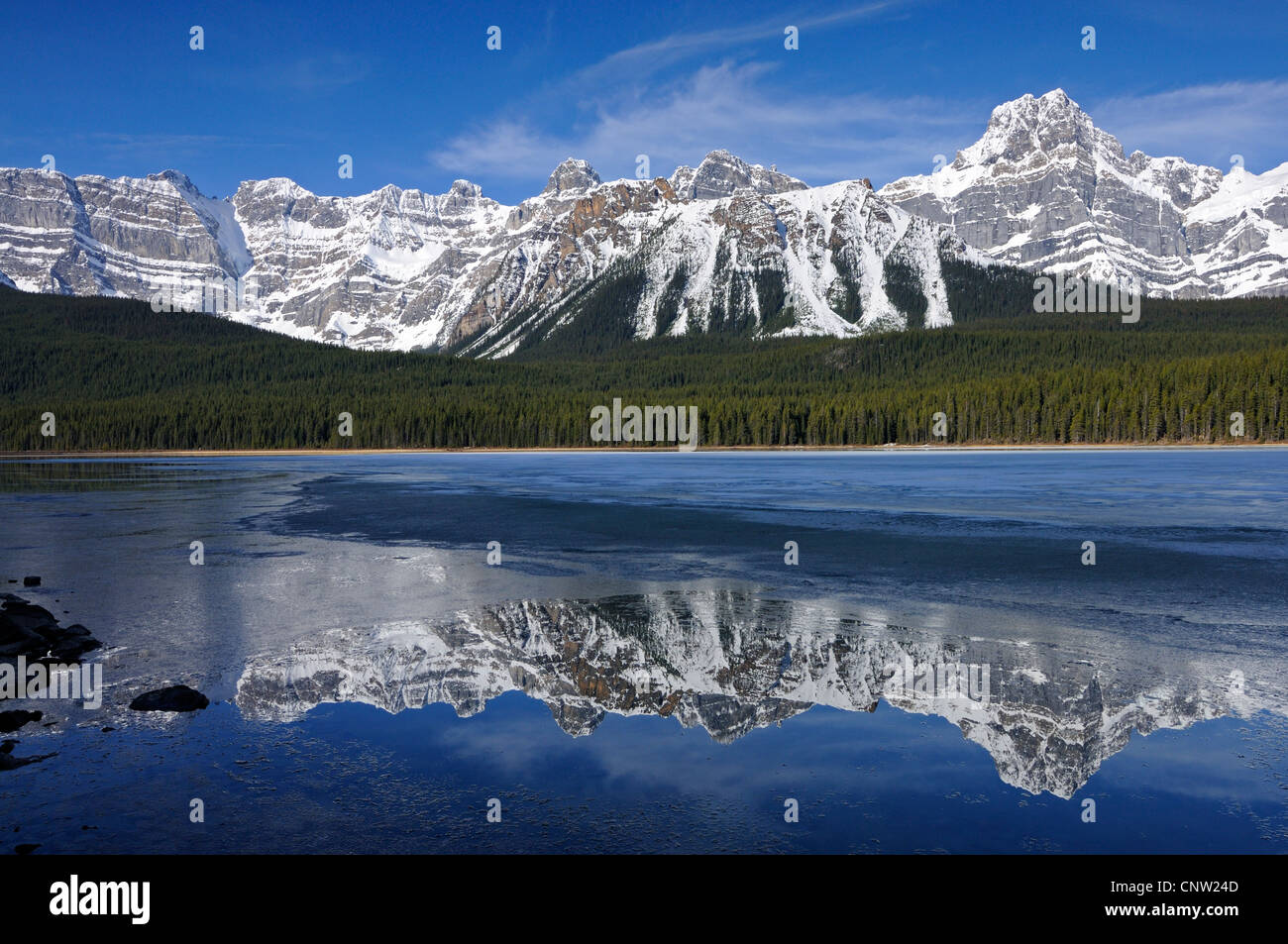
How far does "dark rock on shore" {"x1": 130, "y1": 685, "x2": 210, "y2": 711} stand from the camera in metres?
13.2

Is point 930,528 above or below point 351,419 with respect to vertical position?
below

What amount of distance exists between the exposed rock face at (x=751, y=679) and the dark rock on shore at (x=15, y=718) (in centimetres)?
271

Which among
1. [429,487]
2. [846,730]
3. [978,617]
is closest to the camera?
[846,730]

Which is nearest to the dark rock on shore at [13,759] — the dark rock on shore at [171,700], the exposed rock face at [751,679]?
the dark rock on shore at [171,700]

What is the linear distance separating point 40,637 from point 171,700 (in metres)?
5.48

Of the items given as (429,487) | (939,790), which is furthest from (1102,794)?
(429,487)

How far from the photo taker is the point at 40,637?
16781mm

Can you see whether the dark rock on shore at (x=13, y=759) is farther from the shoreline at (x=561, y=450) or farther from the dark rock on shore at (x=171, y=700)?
the shoreline at (x=561, y=450)

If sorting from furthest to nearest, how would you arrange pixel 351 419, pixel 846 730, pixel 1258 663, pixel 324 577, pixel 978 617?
pixel 351 419, pixel 324 577, pixel 978 617, pixel 1258 663, pixel 846 730

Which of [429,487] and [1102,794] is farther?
[429,487]

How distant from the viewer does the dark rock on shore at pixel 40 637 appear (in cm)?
1612

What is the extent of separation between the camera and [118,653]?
16.5 m

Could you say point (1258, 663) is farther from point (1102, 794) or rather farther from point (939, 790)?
point (939, 790)
